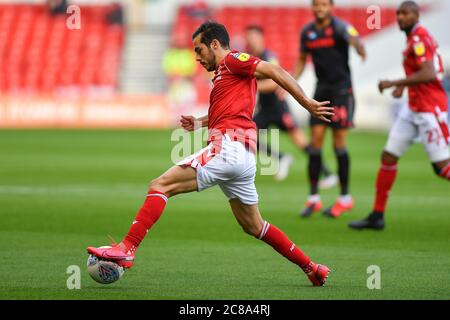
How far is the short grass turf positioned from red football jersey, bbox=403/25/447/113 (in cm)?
137

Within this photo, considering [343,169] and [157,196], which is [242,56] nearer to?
[157,196]

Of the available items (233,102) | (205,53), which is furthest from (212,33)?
(233,102)

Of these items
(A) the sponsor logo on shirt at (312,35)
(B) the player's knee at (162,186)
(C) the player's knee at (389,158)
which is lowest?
(B) the player's knee at (162,186)

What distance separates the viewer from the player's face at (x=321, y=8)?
448 inches

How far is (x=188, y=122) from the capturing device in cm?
768

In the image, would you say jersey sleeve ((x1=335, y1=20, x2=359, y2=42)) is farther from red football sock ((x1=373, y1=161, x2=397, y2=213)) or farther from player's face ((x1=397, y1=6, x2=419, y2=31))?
red football sock ((x1=373, y1=161, x2=397, y2=213))

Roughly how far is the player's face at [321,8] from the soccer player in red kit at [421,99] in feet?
5.04

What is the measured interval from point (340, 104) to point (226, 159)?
4.96 m

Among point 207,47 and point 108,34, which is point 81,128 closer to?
point 108,34

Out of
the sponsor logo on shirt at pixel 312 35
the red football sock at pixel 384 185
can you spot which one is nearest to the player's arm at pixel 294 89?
the red football sock at pixel 384 185

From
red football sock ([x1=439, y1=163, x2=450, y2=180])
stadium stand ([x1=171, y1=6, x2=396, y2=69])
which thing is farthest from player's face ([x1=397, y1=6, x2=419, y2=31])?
stadium stand ([x1=171, y1=6, x2=396, y2=69])

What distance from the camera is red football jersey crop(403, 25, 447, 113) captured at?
387 inches

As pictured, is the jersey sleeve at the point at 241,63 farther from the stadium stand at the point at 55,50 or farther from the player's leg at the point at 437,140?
the stadium stand at the point at 55,50

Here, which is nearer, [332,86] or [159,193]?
[159,193]
